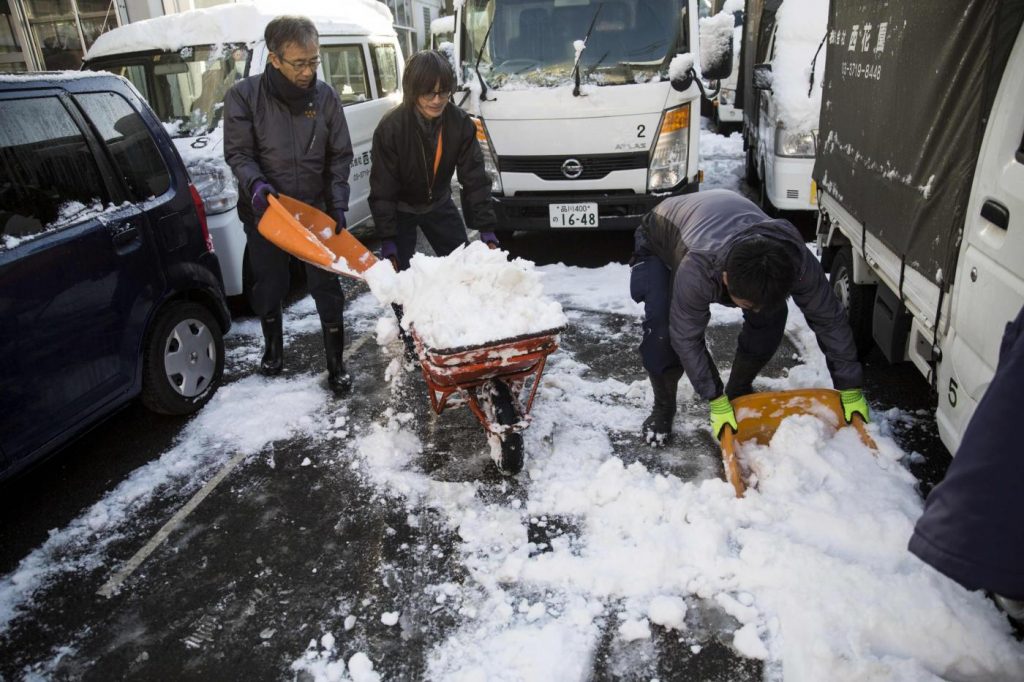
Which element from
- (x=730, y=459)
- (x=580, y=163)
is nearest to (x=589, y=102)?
(x=580, y=163)

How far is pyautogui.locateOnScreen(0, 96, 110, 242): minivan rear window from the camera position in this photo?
294 cm

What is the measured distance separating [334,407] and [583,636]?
2259 mm

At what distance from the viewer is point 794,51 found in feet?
21.8

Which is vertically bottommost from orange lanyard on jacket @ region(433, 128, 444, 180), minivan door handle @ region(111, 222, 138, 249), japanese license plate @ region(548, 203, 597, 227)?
japanese license plate @ region(548, 203, 597, 227)

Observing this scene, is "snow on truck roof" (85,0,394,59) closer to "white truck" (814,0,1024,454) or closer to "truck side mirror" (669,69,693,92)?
"truck side mirror" (669,69,693,92)

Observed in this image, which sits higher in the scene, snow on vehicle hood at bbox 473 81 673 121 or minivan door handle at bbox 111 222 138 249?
snow on vehicle hood at bbox 473 81 673 121

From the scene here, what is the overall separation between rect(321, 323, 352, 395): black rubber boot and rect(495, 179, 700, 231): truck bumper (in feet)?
8.21

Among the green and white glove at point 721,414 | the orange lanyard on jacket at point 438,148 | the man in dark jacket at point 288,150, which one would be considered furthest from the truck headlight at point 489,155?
the green and white glove at point 721,414

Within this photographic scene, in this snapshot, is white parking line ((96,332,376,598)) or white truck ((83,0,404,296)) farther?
white truck ((83,0,404,296))

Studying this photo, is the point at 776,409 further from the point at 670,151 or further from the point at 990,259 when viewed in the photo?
the point at 670,151

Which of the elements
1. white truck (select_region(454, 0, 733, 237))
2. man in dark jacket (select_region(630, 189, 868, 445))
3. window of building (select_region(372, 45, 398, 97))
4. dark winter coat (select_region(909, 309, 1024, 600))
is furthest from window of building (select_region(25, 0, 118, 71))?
dark winter coat (select_region(909, 309, 1024, 600))

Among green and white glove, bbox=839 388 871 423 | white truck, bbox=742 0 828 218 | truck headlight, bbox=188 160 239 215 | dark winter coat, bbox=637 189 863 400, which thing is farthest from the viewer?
white truck, bbox=742 0 828 218

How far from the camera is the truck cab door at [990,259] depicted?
2072 mm

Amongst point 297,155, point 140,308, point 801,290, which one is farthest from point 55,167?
point 801,290
